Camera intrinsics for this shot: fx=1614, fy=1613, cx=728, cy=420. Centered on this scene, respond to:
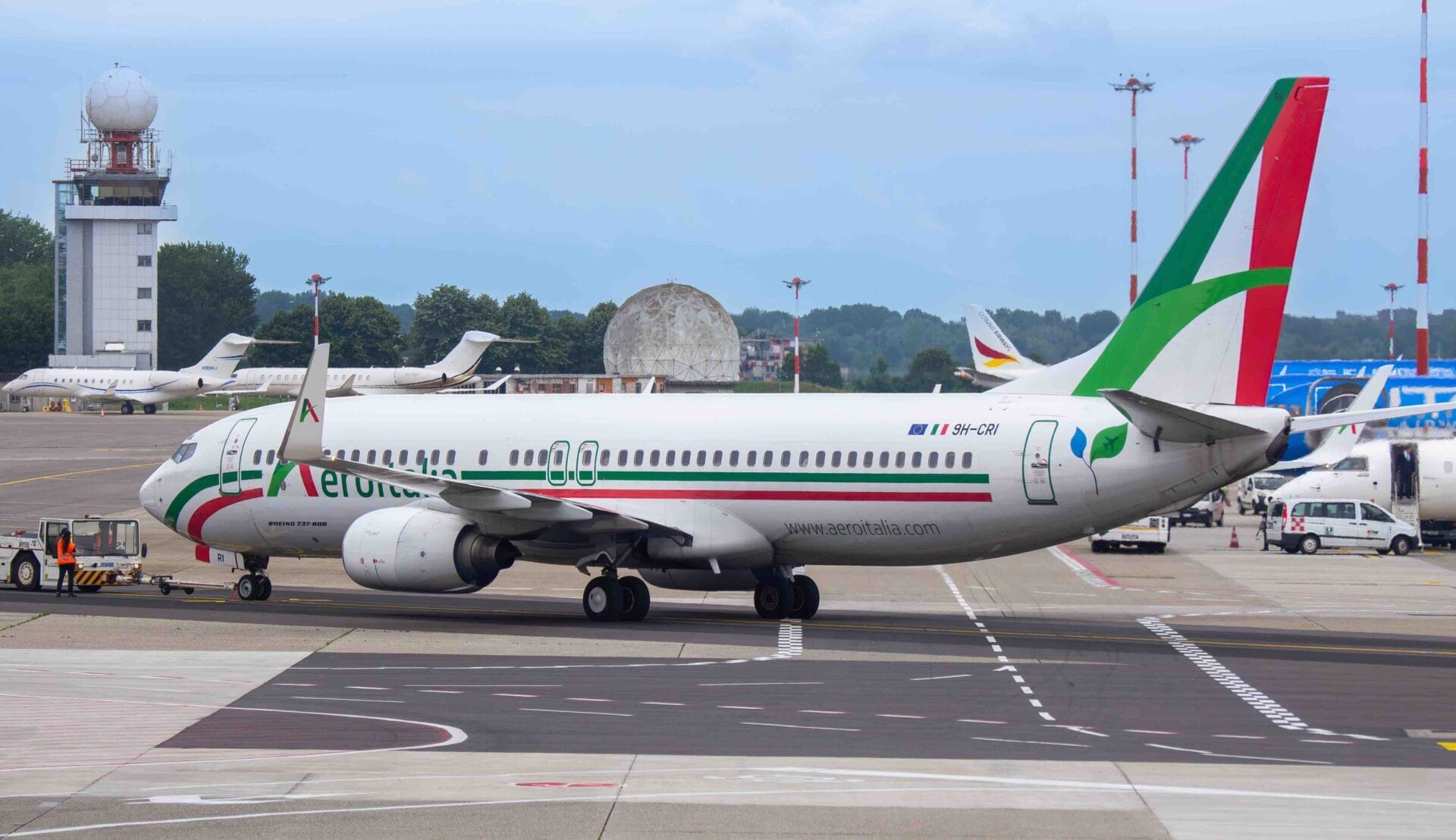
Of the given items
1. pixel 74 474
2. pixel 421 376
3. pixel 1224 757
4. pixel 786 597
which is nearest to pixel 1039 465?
pixel 786 597

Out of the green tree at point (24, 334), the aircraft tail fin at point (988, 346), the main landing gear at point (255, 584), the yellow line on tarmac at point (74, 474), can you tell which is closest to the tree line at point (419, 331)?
the green tree at point (24, 334)

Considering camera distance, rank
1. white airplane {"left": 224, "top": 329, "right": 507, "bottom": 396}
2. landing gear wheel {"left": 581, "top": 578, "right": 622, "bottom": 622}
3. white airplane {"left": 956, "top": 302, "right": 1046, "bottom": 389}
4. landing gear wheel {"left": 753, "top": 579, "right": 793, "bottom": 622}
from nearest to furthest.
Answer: landing gear wheel {"left": 581, "top": 578, "right": 622, "bottom": 622}, landing gear wheel {"left": 753, "top": 579, "right": 793, "bottom": 622}, white airplane {"left": 956, "top": 302, "right": 1046, "bottom": 389}, white airplane {"left": 224, "top": 329, "right": 507, "bottom": 396}

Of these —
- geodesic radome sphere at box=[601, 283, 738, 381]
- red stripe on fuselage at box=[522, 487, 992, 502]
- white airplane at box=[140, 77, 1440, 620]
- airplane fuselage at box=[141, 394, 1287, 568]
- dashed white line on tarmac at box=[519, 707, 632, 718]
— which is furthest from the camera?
geodesic radome sphere at box=[601, 283, 738, 381]

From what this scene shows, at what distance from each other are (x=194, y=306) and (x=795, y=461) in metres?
160

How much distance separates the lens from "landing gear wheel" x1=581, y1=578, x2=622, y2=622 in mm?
28059

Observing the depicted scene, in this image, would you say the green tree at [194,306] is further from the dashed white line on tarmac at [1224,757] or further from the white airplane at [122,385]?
the dashed white line on tarmac at [1224,757]

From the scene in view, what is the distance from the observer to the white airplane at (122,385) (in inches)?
4710

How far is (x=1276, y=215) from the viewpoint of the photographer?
2448 centimetres

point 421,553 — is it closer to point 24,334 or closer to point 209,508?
point 209,508

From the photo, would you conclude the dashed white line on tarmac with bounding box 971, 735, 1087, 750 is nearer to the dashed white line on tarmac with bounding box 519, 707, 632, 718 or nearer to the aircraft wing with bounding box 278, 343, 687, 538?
the dashed white line on tarmac with bounding box 519, 707, 632, 718

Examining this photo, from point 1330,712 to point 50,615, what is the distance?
2103cm

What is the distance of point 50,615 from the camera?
92.4ft

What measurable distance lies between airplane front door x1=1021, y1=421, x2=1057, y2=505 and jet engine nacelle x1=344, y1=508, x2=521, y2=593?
8904mm

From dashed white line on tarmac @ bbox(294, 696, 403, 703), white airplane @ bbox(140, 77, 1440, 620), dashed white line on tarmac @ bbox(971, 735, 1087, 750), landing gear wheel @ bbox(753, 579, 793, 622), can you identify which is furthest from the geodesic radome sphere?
dashed white line on tarmac @ bbox(971, 735, 1087, 750)
